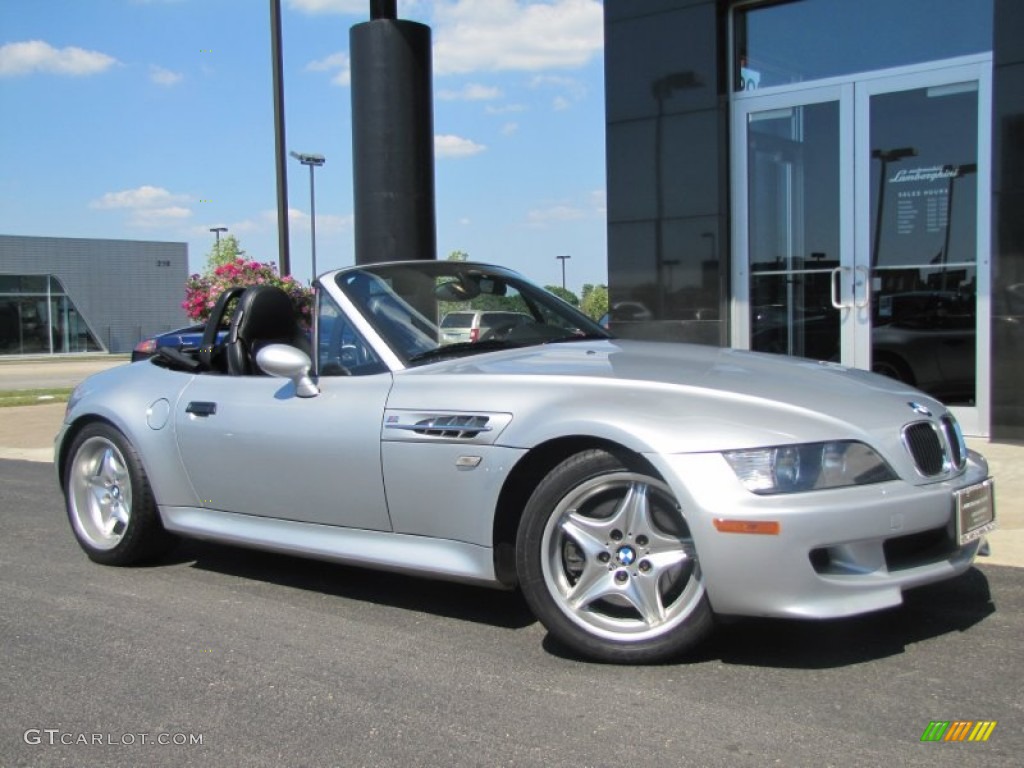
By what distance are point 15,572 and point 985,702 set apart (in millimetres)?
4438

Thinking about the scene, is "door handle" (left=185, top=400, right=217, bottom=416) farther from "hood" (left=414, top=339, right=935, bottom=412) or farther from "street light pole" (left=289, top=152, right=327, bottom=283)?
"street light pole" (left=289, top=152, right=327, bottom=283)

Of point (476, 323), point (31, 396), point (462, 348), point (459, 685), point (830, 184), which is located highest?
point (830, 184)

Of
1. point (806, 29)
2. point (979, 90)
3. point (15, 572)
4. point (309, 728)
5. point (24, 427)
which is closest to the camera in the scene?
point (309, 728)

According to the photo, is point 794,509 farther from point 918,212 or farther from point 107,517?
point 918,212

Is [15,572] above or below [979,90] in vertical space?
below

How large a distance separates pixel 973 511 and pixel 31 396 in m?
18.5

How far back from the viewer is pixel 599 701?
10.2 ft

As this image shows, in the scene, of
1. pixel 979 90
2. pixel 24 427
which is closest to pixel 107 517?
pixel 979 90

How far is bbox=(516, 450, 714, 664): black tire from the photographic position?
330cm

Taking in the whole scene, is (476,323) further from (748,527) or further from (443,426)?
(748,527)

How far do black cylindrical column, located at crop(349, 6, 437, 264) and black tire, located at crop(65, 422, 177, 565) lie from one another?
350 centimetres

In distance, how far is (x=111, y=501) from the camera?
5180 millimetres

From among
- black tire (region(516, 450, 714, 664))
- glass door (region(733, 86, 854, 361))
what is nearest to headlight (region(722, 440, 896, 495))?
black tire (region(516, 450, 714, 664))

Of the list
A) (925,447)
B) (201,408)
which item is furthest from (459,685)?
(201,408)
